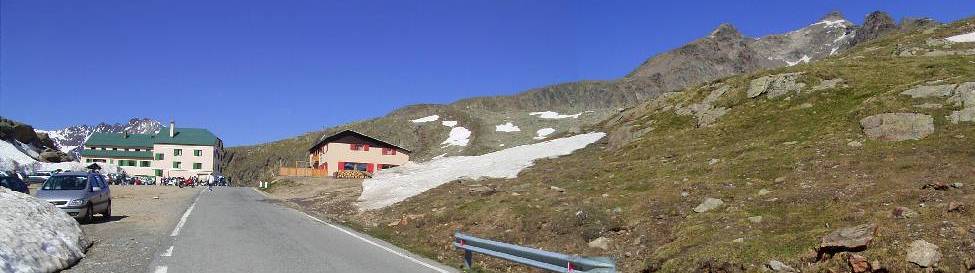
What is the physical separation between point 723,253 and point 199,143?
11484 cm

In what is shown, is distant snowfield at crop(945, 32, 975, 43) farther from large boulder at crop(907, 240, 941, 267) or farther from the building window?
the building window

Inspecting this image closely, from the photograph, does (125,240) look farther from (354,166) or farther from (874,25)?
(874,25)

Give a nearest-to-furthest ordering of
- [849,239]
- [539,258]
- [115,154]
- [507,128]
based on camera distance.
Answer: [849,239], [539,258], [507,128], [115,154]

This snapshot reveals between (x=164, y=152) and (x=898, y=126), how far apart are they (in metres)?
113

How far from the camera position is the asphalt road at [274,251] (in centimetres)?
1167

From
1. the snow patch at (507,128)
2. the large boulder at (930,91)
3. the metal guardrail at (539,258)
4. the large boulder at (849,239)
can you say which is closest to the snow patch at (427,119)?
the snow patch at (507,128)

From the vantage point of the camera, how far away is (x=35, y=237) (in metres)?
11.1

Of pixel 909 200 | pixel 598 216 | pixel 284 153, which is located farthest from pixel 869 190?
pixel 284 153

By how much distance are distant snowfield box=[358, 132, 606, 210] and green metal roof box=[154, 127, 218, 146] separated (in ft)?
279

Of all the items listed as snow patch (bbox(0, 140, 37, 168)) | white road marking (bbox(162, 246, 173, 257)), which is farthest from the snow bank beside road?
snow patch (bbox(0, 140, 37, 168))

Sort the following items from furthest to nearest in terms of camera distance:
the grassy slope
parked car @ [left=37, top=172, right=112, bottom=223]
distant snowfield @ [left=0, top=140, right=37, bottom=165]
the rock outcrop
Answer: the rock outcrop → distant snowfield @ [left=0, top=140, right=37, bottom=165] → parked car @ [left=37, top=172, right=112, bottom=223] → the grassy slope

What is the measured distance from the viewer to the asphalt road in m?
11.7

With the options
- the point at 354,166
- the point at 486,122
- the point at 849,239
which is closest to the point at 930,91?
the point at 849,239

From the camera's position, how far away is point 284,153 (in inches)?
5709
